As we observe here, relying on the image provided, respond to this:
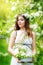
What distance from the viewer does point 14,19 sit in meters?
2.96

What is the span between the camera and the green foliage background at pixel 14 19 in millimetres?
2939

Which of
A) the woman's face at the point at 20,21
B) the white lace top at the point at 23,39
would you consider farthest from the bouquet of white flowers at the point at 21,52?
A: the woman's face at the point at 20,21

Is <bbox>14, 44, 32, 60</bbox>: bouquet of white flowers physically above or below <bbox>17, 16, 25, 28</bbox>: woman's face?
below

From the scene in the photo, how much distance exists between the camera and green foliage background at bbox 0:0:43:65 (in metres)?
2.94

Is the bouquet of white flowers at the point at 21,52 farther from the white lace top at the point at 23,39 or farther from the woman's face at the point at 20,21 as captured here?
the woman's face at the point at 20,21

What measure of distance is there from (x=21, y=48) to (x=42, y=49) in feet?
0.58

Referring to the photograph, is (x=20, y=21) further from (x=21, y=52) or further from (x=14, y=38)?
(x=21, y=52)

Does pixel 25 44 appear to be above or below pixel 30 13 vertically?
below

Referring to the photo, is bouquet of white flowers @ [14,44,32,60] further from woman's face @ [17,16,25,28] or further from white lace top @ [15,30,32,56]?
woman's face @ [17,16,25,28]

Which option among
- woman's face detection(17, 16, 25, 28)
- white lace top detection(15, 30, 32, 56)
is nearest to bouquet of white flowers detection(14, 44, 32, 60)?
white lace top detection(15, 30, 32, 56)

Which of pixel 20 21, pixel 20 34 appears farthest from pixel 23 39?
pixel 20 21

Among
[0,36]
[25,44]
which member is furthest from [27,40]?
[0,36]

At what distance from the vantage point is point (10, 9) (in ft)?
9.76

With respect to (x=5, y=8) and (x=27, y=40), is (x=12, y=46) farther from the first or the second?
(x=5, y=8)
